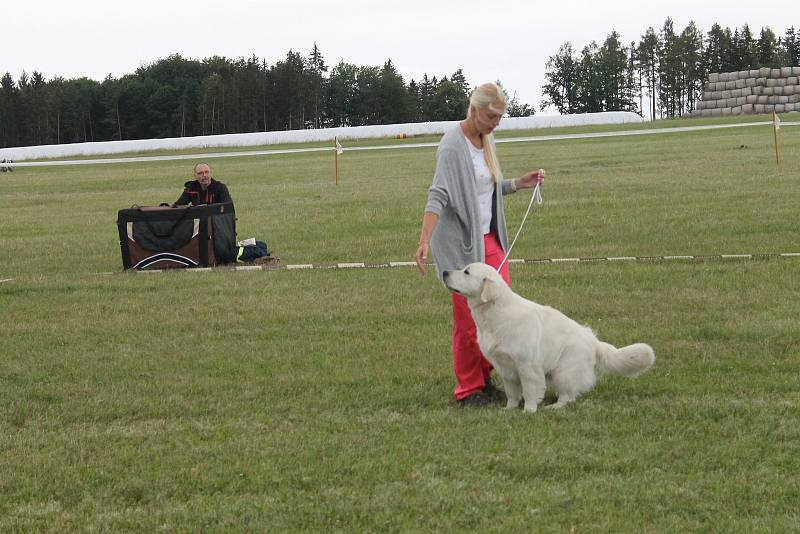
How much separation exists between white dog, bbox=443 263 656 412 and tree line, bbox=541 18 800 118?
337ft

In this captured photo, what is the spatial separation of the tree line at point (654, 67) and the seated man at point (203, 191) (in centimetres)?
9714

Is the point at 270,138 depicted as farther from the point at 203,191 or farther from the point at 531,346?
the point at 531,346

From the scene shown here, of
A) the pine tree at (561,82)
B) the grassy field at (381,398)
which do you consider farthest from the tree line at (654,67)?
the grassy field at (381,398)

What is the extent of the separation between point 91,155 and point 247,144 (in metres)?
7.86

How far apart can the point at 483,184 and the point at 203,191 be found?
805cm

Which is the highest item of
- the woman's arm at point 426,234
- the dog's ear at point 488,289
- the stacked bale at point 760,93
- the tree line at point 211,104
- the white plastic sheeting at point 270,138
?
the tree line at point 211,104

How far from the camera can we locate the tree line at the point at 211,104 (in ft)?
324

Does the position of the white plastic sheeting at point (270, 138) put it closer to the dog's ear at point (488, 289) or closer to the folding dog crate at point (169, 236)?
the folding dog crate at point (169, 236)

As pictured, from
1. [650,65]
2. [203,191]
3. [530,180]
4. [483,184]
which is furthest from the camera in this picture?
[650,65]

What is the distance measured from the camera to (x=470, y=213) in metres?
6.04

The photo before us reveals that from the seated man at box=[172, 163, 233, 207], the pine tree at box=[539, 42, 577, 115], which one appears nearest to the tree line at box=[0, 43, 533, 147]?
the pine tree at box=[539, 42, 577, 115]

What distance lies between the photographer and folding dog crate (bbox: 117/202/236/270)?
12.6 meters

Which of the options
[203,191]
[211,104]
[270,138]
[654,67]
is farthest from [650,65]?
[203,191]

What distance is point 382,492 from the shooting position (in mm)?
4703
